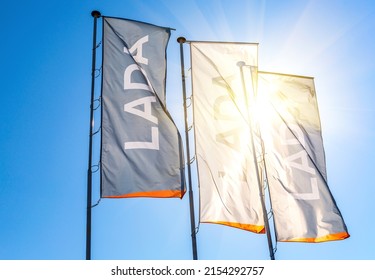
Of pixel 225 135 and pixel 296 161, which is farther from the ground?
pixel 225 135

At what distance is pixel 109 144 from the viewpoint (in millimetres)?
9250

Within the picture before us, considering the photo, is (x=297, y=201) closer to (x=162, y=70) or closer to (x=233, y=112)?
(x=233, y=112)

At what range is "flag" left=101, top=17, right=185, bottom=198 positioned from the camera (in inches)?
354

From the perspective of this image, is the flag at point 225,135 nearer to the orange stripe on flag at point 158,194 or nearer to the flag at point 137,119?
the orange stripe on flag at point 158,194

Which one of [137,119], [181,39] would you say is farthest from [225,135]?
[181,39]

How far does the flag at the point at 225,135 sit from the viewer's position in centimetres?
953

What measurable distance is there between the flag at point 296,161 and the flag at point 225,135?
0.93 metres

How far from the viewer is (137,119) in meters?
9.60

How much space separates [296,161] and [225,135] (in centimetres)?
253

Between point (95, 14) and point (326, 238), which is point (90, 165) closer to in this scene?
point (95, 14)

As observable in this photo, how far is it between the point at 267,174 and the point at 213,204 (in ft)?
7.91

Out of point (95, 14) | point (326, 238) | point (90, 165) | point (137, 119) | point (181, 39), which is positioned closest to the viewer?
point (90, 165)

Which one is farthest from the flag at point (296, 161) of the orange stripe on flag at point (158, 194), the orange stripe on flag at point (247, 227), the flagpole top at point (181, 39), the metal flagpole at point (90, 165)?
the metal flagpole at point (90, 165)

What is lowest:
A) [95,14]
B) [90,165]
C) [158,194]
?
[158,194]
